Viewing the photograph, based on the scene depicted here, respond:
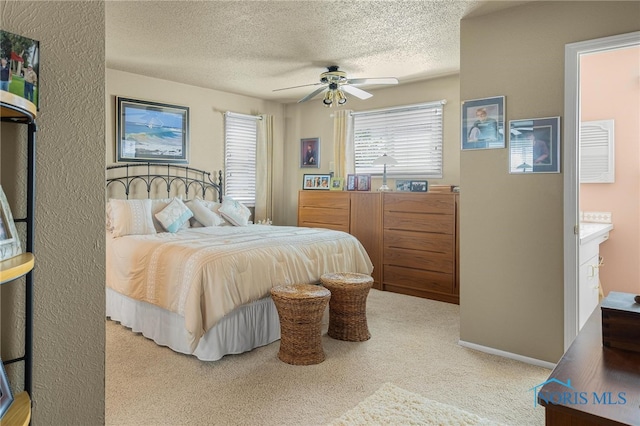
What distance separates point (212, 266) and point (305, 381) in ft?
3.34

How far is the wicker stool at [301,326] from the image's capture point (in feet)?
9.62

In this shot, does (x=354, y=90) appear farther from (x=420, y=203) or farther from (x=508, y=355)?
(x=508, y=355)

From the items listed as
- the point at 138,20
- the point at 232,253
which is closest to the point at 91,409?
the point at 232,253

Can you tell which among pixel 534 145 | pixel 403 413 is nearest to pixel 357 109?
pixel 534 145

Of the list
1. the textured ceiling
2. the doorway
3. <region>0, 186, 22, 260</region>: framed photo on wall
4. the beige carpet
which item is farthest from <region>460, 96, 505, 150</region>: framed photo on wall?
<region>0, 186, 22, 260</region>: framed photo on wall

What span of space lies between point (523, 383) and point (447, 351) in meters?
0.62

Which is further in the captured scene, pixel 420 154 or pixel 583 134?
pixel 420 154

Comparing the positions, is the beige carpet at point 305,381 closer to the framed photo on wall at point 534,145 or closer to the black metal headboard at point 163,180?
the framed photo on wall at point 534,145

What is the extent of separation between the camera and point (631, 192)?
13.0 feet

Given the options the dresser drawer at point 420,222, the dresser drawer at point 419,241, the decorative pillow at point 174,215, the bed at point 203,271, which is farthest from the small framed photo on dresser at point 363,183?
the decorative pillow at point 174,215

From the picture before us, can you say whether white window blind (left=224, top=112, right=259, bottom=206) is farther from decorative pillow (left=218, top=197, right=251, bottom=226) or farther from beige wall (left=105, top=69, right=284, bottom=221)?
decorative pillow (left=218, top=197, right=251, bottom=226)

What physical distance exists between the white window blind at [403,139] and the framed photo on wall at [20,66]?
15.3 feet

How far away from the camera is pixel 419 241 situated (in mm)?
4887

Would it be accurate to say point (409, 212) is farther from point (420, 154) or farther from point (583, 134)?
point (583, 134)
